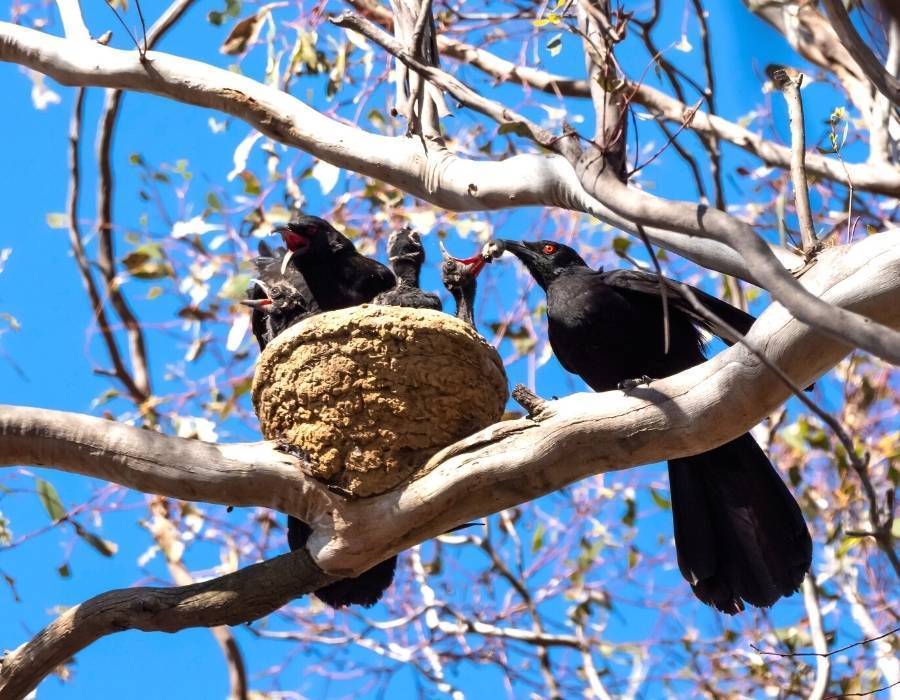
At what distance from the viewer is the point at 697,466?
5.88 meters

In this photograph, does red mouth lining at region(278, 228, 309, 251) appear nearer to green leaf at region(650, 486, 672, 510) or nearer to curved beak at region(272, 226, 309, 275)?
curved beak at region(272, 226, 309, 275)

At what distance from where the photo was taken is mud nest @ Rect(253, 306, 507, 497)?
509 centimetres

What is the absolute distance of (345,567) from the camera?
491 cm

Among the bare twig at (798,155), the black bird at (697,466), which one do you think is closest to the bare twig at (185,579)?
the black bird at (697,466)

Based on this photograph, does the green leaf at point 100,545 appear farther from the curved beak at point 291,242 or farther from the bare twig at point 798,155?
the bare twig at point 798,155

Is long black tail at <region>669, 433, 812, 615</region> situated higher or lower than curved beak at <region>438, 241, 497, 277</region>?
lower

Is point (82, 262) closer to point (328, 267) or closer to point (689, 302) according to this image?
point (328, 267)

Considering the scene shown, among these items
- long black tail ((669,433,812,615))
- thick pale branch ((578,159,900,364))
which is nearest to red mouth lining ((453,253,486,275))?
long black tail ((669,433,812,615))

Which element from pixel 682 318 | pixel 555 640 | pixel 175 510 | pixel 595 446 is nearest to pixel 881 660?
pixel 555 640

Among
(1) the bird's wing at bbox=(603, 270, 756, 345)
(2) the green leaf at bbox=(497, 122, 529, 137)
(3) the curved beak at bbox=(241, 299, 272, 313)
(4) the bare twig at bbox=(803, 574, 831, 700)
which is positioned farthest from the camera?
(3) the curved beak at bbox=(241, 299, 272, 313)

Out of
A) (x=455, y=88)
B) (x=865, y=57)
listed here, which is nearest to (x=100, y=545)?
(x=455, y=88)

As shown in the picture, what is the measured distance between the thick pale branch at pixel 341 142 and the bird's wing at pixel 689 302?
0.40 m

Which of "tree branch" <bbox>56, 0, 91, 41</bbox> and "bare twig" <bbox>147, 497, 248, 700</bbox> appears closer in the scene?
"tree branch" <bbox>56, 0, 91, 41</bbox>

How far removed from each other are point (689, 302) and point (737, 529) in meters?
1.16
